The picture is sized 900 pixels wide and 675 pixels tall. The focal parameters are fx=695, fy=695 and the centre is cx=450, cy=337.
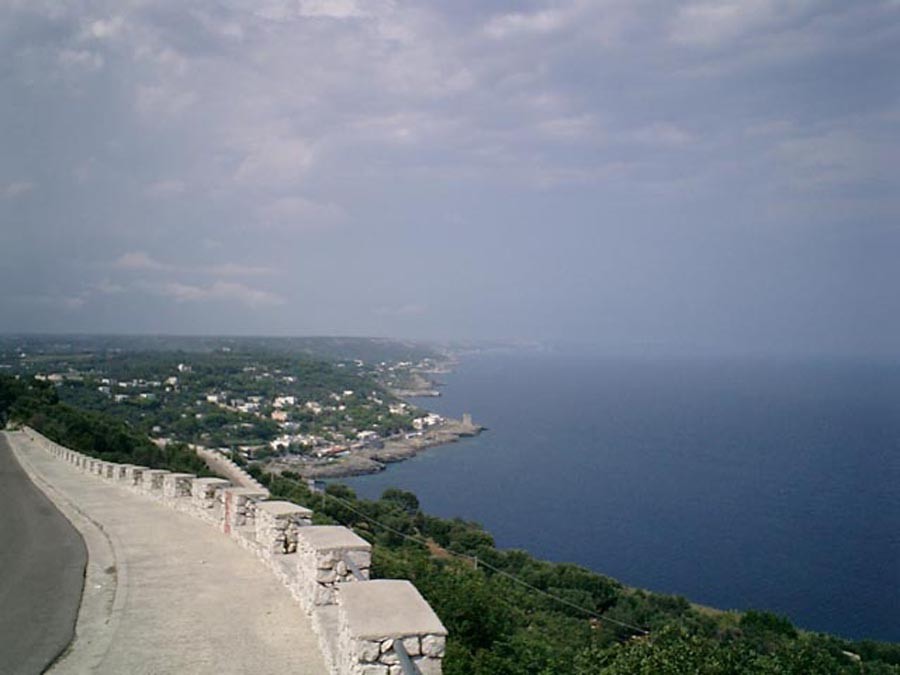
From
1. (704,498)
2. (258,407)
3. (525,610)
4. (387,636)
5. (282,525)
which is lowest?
(704,498)

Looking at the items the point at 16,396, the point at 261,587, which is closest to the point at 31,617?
the point at 261,587

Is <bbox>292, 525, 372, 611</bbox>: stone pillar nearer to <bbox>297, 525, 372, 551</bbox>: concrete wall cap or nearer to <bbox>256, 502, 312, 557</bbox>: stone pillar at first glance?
<bbox>297, 525, 372, 551</bbox>: concrete wall cap

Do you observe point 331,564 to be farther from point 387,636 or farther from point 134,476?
point 134,476

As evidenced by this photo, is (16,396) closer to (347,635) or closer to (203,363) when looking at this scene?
(347,635)

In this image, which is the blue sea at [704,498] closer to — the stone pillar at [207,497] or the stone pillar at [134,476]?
the stone pillar at [134,476]

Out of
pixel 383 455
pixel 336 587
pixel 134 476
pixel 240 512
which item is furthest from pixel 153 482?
pixel 383 455

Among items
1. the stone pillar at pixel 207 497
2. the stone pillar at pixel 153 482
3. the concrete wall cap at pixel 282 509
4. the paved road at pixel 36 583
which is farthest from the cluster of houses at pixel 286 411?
the concrete wall cap at pixel 282 509
